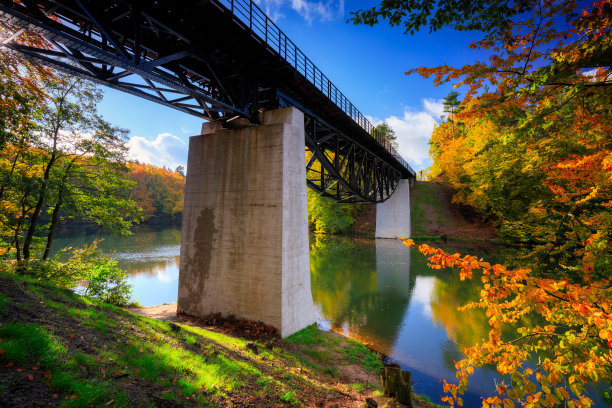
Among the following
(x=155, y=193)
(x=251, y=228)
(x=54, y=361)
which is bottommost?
(x=54, y=361)

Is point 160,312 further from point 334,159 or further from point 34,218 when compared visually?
point 334,159

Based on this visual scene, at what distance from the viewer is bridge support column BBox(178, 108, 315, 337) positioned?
27.8 ft

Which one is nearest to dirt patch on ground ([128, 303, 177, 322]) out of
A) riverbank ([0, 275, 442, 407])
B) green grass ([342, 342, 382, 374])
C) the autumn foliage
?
riverbank ([0, 275, 442, 407])

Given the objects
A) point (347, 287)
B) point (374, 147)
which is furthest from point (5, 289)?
point (374, 147)

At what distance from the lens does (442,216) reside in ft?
122

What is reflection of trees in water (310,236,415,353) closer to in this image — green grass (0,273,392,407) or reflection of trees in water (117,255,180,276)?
green grass (0,273,392,407)

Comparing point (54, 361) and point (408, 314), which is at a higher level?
point (54, 361)

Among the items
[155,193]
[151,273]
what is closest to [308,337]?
[151,273]

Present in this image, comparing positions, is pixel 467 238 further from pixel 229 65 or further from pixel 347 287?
pixel 229 65

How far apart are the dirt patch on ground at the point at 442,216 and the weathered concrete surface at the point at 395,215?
1.74 metres

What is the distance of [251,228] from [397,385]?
5947mm

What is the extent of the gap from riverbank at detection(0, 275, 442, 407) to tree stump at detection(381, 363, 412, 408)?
0.28 metres

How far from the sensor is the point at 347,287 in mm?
15594

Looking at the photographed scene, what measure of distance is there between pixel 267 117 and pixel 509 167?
976 inches
